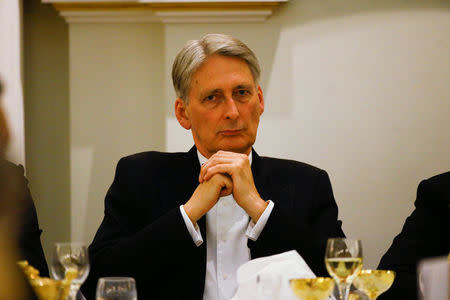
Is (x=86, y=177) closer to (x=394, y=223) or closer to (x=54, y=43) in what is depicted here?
(x=54, y=43)

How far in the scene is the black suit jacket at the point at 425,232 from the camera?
254cm

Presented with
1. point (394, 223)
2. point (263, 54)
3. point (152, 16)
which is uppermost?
point (152, 16)

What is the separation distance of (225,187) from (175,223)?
23 cm

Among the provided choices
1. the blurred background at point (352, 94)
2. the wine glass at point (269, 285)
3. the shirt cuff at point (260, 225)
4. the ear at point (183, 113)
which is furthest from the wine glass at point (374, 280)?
the blurred background at point (352, 94)

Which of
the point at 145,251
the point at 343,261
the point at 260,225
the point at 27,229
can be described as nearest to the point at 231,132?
the point at 260,225

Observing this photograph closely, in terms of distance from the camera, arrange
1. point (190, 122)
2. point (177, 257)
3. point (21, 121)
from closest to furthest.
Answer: point (177, 257), point (190, 122), point (21, 121)

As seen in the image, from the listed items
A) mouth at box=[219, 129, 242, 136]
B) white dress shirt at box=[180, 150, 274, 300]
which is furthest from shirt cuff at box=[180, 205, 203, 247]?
mouth at box=[219, 129, 242, 136]

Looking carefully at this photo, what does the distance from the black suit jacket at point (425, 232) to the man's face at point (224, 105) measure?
668 mm

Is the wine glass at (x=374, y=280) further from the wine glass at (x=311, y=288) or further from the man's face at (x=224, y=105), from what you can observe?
the man's face at (x=224, y=105)

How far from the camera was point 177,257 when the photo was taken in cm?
225

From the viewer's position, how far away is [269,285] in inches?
60.6

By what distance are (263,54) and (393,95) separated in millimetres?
716

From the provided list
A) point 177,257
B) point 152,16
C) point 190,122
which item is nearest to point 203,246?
point 177,257

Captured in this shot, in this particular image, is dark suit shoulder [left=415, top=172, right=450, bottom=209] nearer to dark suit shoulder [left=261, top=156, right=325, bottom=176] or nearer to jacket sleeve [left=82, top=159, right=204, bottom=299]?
dark suit shoulder [left=261, top=156, right=325, bottom=176]
